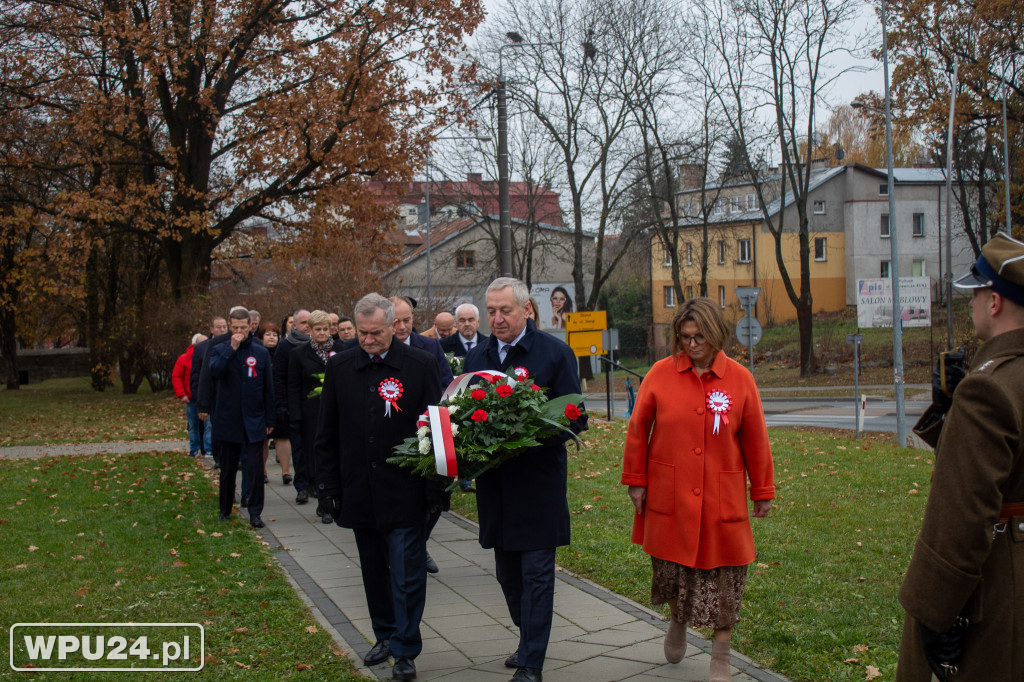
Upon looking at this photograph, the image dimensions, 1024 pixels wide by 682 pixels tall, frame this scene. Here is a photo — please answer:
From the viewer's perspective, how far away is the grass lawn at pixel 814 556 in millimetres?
5246

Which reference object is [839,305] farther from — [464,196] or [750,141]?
[464,196]

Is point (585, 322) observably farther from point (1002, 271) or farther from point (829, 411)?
point (1002, 271)

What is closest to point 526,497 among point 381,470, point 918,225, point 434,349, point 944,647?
point 381,470

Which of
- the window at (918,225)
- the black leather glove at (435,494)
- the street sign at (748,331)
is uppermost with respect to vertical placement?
the window at (918,225)

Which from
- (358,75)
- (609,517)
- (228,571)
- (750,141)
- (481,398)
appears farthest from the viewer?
(750,141)

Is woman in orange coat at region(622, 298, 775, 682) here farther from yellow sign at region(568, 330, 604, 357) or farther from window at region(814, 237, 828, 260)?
window at region(814, 237, 828, 260)

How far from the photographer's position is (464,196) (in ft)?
141

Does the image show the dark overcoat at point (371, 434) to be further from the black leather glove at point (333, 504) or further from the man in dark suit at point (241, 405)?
the man in dark suit at point (241, 405)

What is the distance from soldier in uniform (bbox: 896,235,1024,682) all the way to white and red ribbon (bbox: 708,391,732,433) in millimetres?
1907

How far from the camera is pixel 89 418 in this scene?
2361 centimetres

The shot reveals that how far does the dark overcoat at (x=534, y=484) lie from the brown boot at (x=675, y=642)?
0.74 m

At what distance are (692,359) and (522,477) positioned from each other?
109 cm

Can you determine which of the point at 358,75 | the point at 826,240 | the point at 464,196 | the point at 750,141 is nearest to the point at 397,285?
the point at 358,75

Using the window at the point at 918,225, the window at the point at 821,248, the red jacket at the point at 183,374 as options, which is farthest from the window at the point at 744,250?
the red jacket at the point at 183,374
